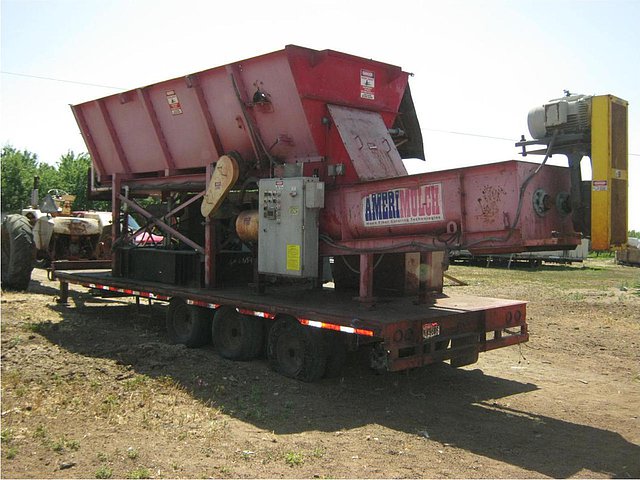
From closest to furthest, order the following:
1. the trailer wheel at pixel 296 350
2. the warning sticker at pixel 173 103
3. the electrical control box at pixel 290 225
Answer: the trailer wheel at pixel 296 350 → the electrical control box at pixel 290 225 → the warning sticker at pixel 173 103

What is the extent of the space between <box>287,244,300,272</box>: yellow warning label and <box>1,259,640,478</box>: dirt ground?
1.28 m

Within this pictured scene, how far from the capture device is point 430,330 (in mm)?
6512

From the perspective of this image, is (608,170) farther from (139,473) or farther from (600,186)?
(139,473)

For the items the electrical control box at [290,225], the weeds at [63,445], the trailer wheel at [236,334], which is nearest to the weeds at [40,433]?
the weeds at [63,445]

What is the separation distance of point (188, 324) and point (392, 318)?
3789mm

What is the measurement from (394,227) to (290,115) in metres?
2.08

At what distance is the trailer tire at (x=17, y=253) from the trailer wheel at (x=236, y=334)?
20.9 feet

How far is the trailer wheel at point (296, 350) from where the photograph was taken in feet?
22.7

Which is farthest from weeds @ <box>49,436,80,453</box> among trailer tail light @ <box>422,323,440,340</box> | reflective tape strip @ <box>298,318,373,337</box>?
trailer tail light @ <box>422,323,440,340</box>

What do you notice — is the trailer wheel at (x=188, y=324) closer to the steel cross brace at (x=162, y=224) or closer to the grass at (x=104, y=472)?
the steel cross brace at (x=162, y=224)

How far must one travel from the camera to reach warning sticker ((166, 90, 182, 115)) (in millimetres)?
9344

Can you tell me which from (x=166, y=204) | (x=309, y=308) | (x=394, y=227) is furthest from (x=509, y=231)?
(x=166, y=204)

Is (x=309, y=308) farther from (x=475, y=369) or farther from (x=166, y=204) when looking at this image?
(x=166, y=204)

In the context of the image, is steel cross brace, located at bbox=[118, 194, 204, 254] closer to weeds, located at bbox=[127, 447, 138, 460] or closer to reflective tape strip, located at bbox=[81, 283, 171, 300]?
reflective tape strip, located at bbox=[81, 283, 171, 300]
